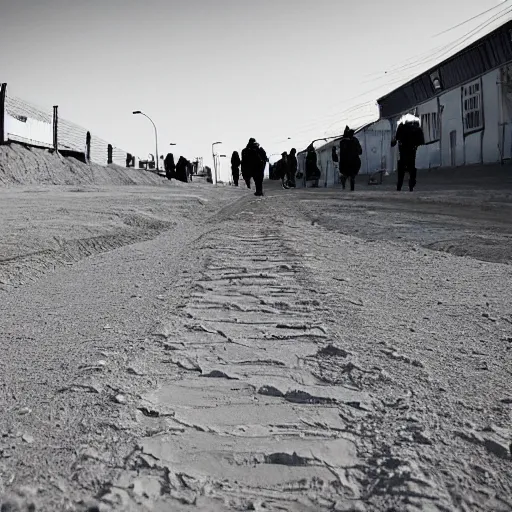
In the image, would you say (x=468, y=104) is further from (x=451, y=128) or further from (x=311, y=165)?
(x=311, y=165)

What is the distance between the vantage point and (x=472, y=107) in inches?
1018

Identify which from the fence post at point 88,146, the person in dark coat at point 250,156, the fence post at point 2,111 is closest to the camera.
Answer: the person in dark coat at point 250,156

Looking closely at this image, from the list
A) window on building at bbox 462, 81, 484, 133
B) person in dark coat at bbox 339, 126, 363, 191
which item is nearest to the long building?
window on building at bbox 462, 81, 484, 133

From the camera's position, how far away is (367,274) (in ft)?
14.0

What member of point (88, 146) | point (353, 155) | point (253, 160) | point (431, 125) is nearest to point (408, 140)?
point (353, 155)

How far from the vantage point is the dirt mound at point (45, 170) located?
21625 mm

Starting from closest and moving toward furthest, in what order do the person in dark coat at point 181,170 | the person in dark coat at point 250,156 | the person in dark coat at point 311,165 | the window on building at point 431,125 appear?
the person in dark coat at point 250,156
the person in dark coat at point 311,165
the window on building at point 431,125
the person in dark coat at point 181,170

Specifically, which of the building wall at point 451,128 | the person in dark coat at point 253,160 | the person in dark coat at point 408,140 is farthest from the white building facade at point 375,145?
the person in dark coat at point 408,140

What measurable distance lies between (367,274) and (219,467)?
2891 mm

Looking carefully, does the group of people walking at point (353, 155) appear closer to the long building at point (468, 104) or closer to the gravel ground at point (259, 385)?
the long building at point (468, 104)

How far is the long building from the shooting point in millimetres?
22984

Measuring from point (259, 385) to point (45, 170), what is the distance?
23.8 meters

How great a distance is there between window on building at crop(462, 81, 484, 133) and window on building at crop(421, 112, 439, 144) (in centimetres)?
287

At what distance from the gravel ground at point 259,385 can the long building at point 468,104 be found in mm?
20587
